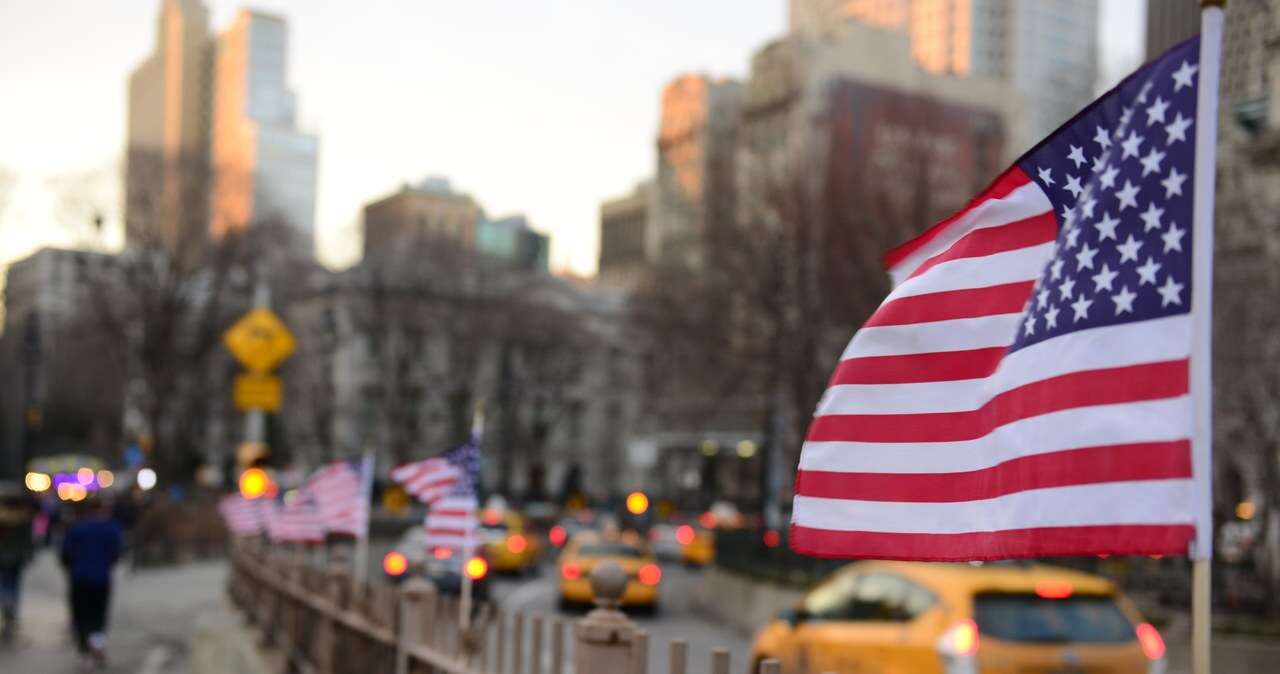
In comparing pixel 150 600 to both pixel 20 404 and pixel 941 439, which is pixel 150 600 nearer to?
pixel 20 404

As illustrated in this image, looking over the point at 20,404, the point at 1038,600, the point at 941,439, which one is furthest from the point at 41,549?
the point at 941,439

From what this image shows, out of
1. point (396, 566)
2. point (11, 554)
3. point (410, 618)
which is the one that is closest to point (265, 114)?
point (396, 566)

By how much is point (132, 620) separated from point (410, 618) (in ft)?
51.6

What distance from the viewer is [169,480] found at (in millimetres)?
51281

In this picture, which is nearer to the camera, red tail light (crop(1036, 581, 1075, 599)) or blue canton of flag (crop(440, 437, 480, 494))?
red tail light (crop(1036, 581, 1075, 599))

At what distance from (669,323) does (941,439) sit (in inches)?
1225

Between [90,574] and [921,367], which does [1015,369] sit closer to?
[921,367]

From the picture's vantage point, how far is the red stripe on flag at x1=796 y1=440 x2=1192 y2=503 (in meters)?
3.82

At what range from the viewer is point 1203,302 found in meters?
3.82

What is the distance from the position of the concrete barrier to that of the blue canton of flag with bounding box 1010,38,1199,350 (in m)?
17.2

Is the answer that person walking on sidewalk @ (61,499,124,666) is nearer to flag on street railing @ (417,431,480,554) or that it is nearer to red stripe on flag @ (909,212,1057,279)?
flag on street railing @ (417,431,480,554)

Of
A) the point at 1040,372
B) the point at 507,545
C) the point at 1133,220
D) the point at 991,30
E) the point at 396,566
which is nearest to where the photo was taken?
the point at 1133,220

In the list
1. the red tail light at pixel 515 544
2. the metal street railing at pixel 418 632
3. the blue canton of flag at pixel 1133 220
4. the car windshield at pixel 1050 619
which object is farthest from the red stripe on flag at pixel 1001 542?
the red tail light at pixel 515 544

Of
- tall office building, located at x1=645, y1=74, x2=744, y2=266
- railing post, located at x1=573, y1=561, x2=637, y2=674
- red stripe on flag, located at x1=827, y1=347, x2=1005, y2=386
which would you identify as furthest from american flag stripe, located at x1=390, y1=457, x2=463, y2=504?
tall office building, located at x1=645, y1=74, x2=744, y2=266
